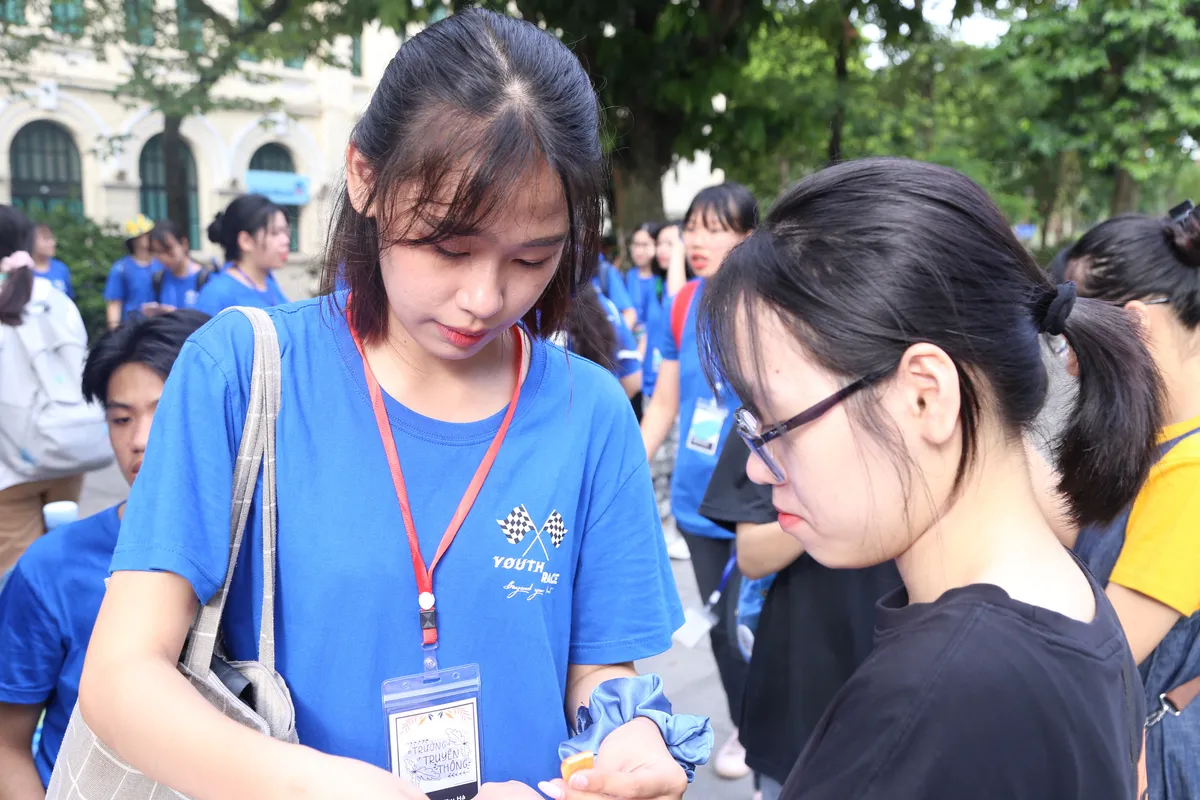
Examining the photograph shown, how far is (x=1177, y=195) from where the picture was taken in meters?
31.3

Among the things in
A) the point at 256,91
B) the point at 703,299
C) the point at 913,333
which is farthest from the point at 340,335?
the point at 256,91

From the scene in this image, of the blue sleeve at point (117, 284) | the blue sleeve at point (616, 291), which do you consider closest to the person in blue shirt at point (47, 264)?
the blue sleeve at point (117, 284)

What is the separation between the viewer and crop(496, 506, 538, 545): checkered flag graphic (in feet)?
4.42

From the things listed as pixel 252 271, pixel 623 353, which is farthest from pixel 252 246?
pixel 623 353

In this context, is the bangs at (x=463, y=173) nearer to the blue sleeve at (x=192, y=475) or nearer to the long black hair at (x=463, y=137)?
the long black hair at (x=463, y=137)

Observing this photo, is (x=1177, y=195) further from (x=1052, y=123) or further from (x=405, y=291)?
(x=405, y=291)

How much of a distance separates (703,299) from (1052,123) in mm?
21234

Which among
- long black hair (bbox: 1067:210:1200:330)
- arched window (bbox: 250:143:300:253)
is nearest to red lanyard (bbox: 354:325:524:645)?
long black hair (bbox: 1067:210:1200:330)

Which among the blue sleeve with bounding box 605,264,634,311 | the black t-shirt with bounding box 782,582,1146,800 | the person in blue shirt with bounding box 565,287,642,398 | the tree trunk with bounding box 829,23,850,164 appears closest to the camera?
the black t-shirt with bounding box 782,582,1146,800

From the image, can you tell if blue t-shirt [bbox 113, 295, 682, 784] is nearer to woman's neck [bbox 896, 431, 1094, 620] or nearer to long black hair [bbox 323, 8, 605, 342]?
long black hair [bbox 323, 8, 605, 342]

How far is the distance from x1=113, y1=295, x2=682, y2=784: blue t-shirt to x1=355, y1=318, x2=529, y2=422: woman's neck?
3 centimetres

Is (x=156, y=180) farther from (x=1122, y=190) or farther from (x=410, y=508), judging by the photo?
(x=410, y=508)

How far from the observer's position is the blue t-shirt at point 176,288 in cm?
798

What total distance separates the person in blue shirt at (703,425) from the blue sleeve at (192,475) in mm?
1917
